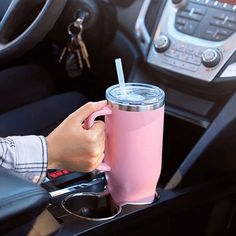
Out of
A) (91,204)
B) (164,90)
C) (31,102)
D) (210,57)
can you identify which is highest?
(210,57)

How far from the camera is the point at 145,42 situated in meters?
1.10

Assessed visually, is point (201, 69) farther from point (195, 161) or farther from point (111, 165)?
point (111, 165)

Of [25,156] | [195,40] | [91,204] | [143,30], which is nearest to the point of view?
[25,156]

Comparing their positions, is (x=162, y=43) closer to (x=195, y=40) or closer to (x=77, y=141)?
(x=195, y=40)

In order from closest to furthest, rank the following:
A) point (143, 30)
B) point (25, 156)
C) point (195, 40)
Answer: point (25, 156), point (195, 40), point (143, 30)

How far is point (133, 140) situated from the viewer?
75 centimetres

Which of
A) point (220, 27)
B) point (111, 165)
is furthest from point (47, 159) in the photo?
point (220, 27)

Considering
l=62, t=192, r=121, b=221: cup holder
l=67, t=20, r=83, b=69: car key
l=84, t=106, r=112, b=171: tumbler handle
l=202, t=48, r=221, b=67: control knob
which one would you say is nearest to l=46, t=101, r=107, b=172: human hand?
l=84, t=106, r=112, b=171: tumbler handle

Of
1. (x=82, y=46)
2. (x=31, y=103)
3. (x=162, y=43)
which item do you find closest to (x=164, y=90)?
(x=162, y=43)

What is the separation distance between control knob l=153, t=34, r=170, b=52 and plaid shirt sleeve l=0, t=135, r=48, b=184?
389 mm

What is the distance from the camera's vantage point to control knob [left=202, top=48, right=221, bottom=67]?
96 cm

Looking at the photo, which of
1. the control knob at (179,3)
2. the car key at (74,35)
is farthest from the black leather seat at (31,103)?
the control knob at (179,3)

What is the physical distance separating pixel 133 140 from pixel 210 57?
0.29 m

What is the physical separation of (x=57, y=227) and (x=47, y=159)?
0.38ft
